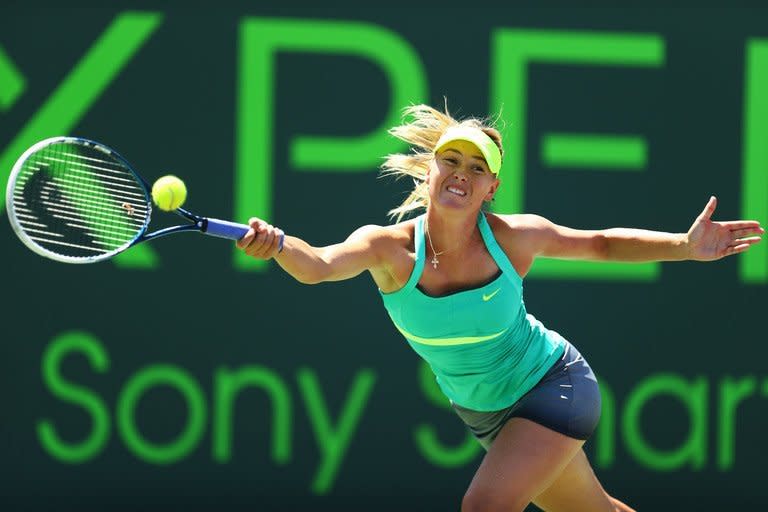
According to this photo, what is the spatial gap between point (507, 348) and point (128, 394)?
1874mm

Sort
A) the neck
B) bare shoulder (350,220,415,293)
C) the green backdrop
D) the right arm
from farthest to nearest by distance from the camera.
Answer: the green backdrop < the neck < bare shoulder (350,220,415,293) < the right arm

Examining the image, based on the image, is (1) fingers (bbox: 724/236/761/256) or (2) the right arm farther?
(1) fingers (bbox: 724/236/761/256)

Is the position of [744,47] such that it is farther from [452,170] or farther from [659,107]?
[452,170]

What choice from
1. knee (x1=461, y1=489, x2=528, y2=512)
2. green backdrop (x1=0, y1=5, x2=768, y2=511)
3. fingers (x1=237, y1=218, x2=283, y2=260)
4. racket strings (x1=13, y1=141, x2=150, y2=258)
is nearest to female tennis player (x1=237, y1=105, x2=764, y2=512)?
knee (x1=461, y1=489, x2=528, y2=512)

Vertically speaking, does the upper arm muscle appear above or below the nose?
below

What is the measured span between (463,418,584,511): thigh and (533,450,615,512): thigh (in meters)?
0.12

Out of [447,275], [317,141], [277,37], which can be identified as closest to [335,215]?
[317,141]

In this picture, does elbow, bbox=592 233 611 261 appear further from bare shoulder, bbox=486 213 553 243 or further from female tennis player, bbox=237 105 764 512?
bare shoulder, bbox=486 213 553 243

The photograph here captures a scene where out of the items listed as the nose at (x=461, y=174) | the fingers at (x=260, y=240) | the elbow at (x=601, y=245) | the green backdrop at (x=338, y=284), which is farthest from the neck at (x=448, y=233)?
the green backdrop at (x=338, y=284)

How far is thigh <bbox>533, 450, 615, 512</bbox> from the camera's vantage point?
144 inches

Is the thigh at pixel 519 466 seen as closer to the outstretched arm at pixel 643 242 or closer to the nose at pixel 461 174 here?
the outstretched arm at pixel 643 242

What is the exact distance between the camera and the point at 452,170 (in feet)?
11.6

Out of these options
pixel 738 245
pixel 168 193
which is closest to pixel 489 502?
pixel 738 245

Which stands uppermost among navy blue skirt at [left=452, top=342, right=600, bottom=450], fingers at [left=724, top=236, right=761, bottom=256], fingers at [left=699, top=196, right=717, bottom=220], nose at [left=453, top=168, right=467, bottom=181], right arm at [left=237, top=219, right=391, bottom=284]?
nose at [left=453, top=168, right=467, bottom=181]
